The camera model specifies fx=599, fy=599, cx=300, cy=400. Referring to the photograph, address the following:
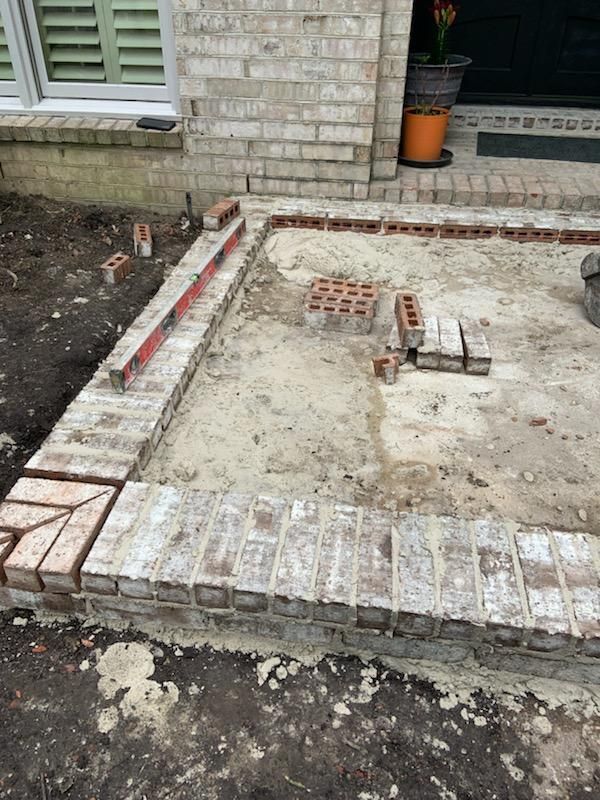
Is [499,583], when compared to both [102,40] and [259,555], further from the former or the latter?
[102,40]

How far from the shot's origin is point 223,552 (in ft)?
7.38

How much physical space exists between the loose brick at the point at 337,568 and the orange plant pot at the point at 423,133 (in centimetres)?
453

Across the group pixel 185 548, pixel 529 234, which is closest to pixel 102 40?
pixel 529 234

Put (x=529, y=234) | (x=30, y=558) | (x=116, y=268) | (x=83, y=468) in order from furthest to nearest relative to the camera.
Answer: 1. (x=529, y=234)
2. (x=116, y=268)
3. (x=83, y=468)
4. (x=30, y=558)

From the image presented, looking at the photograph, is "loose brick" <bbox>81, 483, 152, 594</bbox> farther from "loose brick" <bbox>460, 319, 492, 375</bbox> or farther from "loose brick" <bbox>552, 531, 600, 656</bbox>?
"loose brick" <bbox>460, 319, 492, 375</bbox>

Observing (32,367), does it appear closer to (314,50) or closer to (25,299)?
(25,299)

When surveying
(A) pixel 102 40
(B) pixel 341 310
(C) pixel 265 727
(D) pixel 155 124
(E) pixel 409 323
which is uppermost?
(A) pixel 102 40

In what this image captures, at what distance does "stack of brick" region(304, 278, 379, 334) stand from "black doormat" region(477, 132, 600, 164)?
3.16m

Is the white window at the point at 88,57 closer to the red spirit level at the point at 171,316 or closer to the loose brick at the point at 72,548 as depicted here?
the red spirit level at the point at 171,316

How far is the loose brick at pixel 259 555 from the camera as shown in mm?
2139

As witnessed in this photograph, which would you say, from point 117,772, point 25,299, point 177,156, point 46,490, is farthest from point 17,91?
point 117,772

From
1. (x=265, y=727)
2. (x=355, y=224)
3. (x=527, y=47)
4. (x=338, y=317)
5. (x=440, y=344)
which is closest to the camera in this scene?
(x=265, y=727)

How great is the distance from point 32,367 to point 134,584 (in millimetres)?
1996

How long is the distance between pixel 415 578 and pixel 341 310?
2.14 metres
